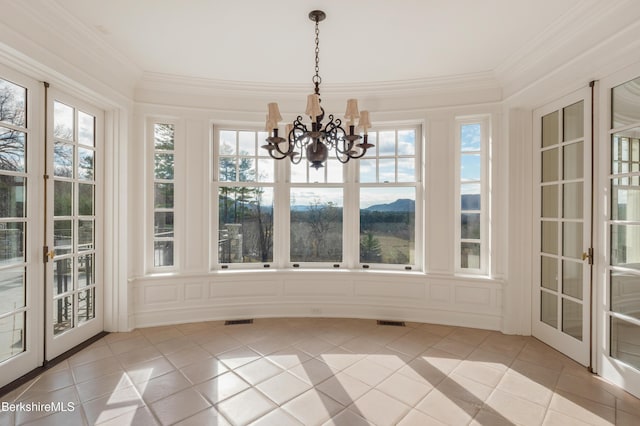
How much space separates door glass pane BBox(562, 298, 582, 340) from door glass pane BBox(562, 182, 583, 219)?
2.72ft

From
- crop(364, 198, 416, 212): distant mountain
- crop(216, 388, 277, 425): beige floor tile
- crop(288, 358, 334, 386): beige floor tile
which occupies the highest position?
crop(364, 198, 416, 212): distant mountain

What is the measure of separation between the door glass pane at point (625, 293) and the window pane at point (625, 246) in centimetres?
9

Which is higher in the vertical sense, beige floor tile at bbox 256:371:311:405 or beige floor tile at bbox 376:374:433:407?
beige floor tile at bbox 256:371:311:405

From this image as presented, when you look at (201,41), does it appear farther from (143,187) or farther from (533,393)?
(533,393)

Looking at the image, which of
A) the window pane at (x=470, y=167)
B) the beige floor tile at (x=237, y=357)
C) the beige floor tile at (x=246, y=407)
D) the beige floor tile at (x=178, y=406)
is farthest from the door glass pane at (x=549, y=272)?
the beige floor tile at (x=178, y=406)

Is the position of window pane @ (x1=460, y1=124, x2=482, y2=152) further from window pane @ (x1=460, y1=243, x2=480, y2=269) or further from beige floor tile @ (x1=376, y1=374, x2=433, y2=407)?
beige floor tile @ (x1=376, y1=374, x2=433, y2=407)

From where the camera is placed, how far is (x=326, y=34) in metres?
2.61

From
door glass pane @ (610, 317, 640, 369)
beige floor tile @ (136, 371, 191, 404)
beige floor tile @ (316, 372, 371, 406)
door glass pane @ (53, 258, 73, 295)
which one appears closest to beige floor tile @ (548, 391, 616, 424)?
door glass pane @ (610, 317, 640, 369)

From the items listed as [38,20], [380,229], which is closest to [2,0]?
[38,20]

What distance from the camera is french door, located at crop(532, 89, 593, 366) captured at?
2.65 m

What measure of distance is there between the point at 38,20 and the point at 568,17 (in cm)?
416

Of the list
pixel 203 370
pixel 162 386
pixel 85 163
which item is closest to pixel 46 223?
pixel 85 163

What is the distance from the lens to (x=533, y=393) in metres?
2.27

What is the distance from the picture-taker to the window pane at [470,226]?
142 inches
